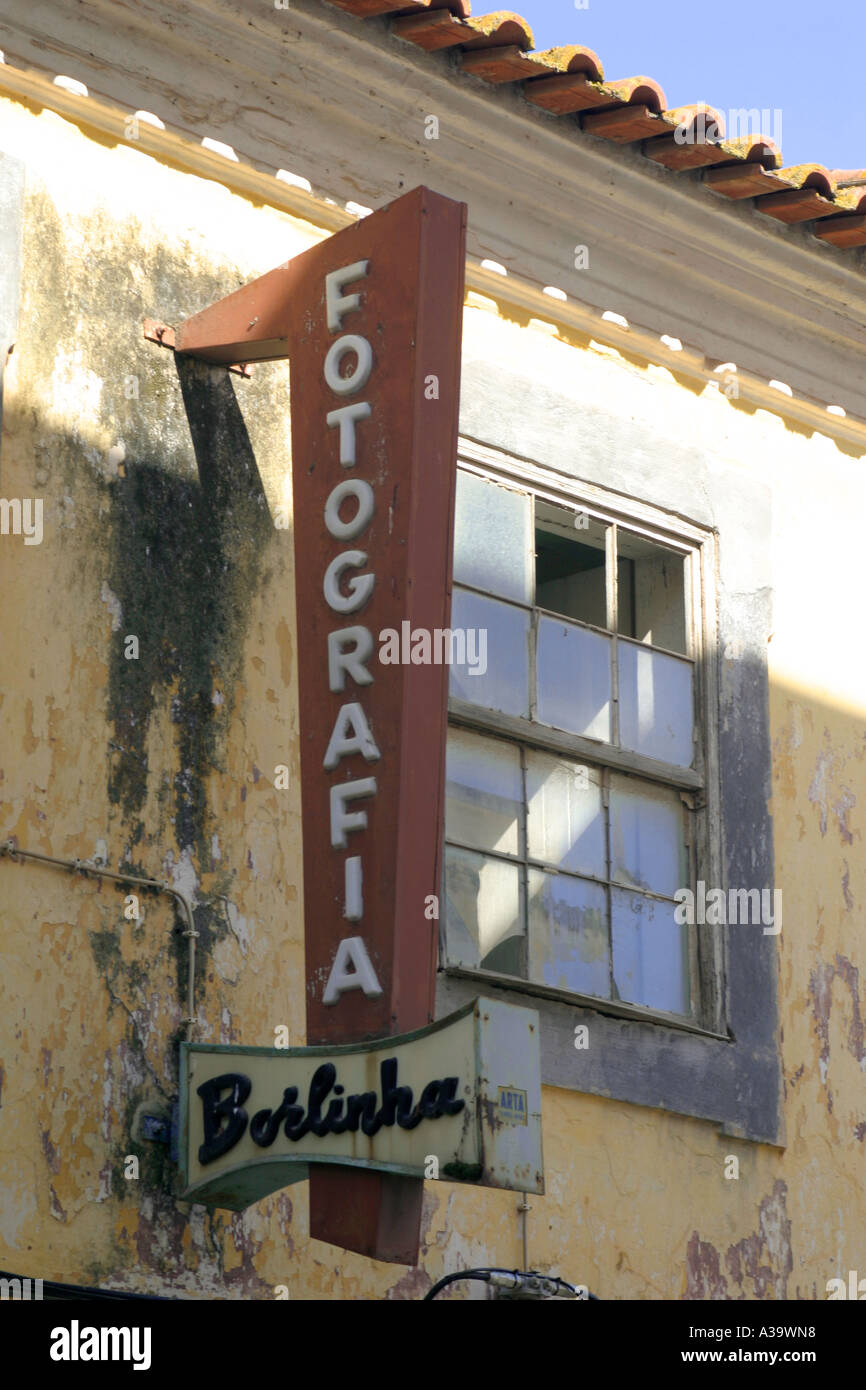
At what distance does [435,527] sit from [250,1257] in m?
2.23

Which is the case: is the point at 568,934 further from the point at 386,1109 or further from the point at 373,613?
the point at 386,1109

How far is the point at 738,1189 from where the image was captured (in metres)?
8.26

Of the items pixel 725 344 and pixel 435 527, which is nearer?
pixel 435 527

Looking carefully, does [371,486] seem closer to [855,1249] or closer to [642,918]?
[642,918]

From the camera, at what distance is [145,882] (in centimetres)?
705

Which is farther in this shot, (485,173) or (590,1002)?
(485,173)

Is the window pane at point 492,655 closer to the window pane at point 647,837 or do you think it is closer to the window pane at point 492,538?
the window pane at point 492,538

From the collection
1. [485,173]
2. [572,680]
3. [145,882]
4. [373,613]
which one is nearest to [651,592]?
[572,680]

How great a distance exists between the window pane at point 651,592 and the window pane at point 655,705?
134mm

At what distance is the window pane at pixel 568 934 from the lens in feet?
26.6

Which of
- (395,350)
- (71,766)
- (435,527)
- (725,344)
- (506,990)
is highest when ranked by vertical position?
(725,344)

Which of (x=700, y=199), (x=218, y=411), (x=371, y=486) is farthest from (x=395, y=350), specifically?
(x=700, y=199)

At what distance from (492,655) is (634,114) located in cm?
213

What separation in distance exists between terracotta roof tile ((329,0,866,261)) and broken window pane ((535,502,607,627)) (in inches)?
58.1
